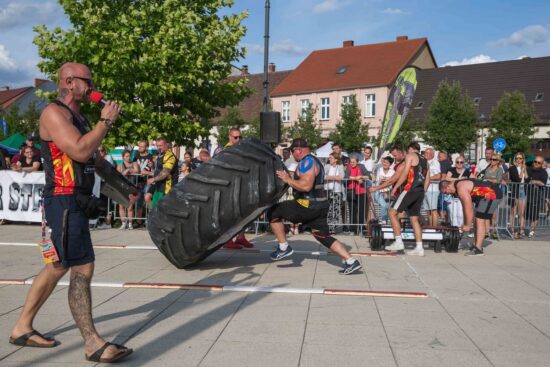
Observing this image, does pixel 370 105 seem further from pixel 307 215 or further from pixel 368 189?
pixel 307 215

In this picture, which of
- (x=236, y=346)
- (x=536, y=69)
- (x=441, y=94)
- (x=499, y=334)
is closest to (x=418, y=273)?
(x=499, y=334)

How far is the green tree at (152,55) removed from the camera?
681 inches

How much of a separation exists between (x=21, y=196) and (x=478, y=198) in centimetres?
971

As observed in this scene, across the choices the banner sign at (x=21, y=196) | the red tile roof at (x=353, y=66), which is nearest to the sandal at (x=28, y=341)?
the banner sign at (x=21, y=196)

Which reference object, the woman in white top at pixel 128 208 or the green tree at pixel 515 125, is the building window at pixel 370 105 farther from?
the woman in white top at pixel 128 208

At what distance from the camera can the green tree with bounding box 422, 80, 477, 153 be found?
3431 cm

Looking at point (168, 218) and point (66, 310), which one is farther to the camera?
point (168, 218)

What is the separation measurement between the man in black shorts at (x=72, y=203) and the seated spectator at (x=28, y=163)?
9.28 metres

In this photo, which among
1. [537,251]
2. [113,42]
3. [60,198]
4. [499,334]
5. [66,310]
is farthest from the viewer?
[113,42]

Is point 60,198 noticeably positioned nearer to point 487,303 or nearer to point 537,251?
point 487,303

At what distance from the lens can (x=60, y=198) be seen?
12.5ft

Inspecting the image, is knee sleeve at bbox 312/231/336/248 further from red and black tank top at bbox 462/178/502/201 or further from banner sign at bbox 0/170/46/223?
banner sign at bbox 0/170/46/223

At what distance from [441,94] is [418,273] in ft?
98.5

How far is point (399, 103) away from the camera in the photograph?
1246 cm
